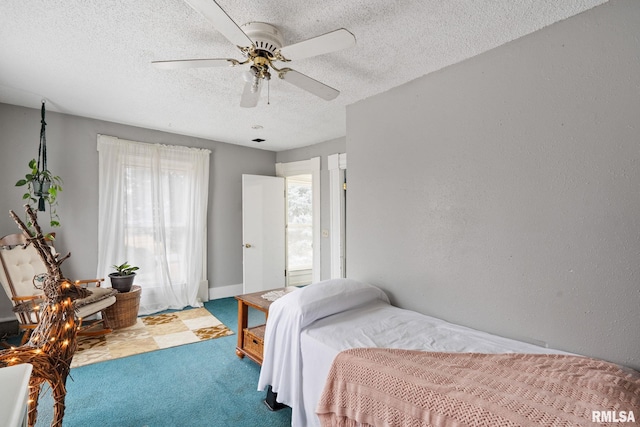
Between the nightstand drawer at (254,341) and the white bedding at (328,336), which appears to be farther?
the nightstand drawer at (254,341)

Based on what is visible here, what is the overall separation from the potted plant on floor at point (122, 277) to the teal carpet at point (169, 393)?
0.96 m

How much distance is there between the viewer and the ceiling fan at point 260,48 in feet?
4.45

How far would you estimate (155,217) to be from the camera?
12.8 ft

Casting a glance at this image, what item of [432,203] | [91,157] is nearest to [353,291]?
[432,203]

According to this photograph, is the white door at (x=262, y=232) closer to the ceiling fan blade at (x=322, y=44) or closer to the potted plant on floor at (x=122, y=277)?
the potted plant on floor at (x=122, y=277)

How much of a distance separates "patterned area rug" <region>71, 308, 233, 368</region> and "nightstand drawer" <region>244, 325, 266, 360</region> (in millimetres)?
729

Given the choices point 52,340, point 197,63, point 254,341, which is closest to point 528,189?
point 197,63

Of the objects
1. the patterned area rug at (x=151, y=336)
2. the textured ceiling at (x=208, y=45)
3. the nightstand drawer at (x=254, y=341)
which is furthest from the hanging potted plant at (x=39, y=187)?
the nightstand drawer at (x=254, y=341)

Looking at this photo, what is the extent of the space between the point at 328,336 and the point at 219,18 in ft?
5.61

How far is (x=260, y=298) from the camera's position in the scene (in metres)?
2.80

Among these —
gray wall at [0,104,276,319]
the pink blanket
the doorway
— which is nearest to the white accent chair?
gray wall at [0,104,276,319]

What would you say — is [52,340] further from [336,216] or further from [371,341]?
[336,216]

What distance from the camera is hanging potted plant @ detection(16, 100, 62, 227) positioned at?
9.70 feet

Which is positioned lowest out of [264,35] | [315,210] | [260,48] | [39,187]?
[315,210]
